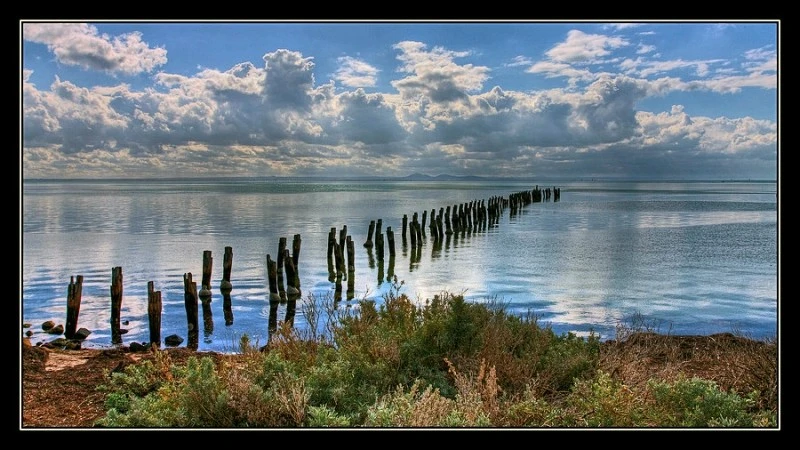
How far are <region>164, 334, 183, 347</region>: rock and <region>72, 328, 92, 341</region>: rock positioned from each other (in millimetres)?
1760

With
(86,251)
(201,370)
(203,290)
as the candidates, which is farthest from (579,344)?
(86,251)

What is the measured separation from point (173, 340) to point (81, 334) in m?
2.07

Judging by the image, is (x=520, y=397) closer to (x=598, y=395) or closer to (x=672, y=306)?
(x=598, y=395)

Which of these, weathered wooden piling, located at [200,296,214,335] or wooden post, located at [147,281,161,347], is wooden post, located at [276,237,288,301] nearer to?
weathered wooden piling, located at [200,296,214,335]

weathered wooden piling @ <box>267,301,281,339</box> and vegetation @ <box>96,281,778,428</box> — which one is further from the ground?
vegetation @ <box>96,281,778,428</box>

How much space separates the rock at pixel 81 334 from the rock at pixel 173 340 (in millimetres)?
1760

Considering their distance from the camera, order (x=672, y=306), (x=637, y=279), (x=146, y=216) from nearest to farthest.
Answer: (x=672, y=306) → (x=637, y=279) → (x=146, y=216)

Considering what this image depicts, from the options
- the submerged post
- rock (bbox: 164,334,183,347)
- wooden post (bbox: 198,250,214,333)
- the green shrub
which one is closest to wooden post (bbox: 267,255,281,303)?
the submerged post

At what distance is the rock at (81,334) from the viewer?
15.4 m

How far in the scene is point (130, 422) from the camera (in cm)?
671

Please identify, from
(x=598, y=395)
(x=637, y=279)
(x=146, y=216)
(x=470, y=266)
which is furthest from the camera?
(x=146, y=216)

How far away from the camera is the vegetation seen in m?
6.51

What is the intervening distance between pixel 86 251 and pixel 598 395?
3117 centimetres

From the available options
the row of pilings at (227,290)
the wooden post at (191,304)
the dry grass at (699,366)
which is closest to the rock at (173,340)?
the row of pilings at (227,290)
